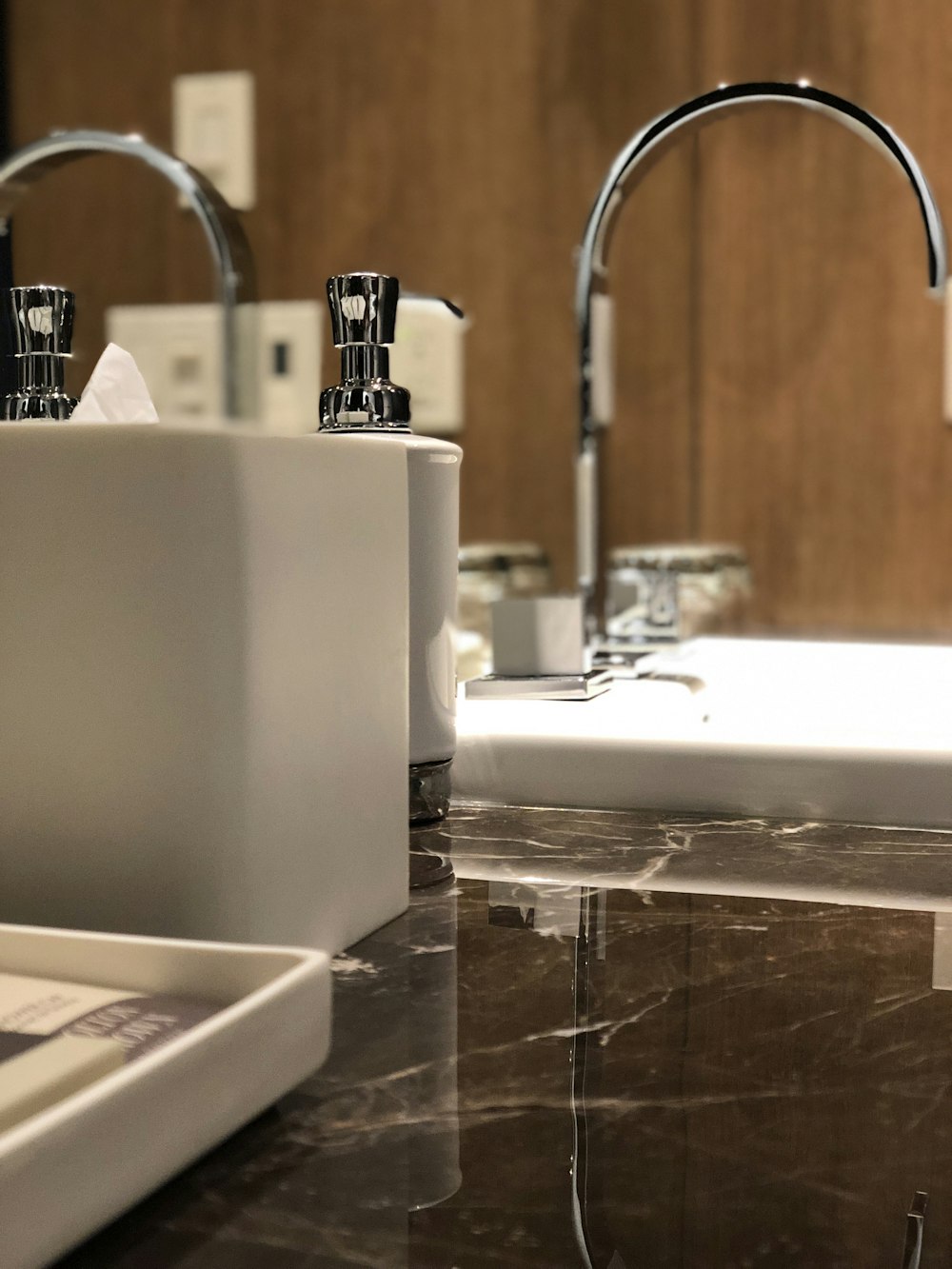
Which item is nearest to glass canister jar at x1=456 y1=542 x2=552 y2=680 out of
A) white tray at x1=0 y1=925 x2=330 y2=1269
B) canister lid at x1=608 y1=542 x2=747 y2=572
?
canister lid at x1=608 y1=542 x2=747 y2=572

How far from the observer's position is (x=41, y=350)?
48 cm

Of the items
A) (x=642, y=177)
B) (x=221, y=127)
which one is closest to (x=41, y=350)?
(x=642, y=177)

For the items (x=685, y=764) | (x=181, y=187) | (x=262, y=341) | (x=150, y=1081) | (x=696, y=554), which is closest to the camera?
(x=150, y=1081)

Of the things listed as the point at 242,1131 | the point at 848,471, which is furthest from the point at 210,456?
the point at 848,471

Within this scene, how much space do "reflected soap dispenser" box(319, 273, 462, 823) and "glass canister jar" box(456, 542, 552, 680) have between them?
0.41 m

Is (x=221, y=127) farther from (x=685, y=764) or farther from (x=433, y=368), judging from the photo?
(x=685, y=764)

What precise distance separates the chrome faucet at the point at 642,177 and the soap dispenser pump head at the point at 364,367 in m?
0.31

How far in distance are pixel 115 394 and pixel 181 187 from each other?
408mm

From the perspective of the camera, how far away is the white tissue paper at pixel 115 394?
0.42 m

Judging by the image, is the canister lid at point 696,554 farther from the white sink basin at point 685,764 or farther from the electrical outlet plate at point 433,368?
the white sink basin at point 685,764

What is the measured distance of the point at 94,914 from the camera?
1.09 ft

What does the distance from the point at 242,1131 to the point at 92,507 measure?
14 centimetres

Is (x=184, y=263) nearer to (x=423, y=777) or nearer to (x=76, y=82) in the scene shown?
(x=76, y=82)

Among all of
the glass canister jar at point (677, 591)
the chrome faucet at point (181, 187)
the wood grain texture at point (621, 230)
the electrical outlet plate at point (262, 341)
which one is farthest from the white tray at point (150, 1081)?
the wood grain texture at point (621, 230)
